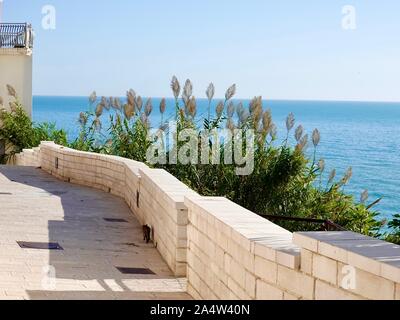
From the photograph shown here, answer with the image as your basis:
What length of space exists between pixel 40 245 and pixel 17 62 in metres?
21.9

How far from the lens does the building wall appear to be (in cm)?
3095

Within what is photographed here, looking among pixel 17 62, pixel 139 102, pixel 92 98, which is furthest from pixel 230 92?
pixel 17 62

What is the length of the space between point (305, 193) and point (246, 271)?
9892 millimetres

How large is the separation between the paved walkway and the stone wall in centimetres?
30

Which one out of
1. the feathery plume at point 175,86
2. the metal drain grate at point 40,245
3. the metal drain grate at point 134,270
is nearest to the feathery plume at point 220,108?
the feathery plume at point 175,86

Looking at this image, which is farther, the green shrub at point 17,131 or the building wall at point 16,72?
the building wall at point 16,72

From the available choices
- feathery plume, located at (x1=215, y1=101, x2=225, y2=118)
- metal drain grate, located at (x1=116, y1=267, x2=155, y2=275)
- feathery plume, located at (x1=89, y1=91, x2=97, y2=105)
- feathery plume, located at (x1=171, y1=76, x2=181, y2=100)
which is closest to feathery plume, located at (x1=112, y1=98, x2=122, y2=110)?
feathery plume, located at (x1=171, y1=76, x2=181, y2=100)

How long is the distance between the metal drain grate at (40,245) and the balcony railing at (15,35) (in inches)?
842

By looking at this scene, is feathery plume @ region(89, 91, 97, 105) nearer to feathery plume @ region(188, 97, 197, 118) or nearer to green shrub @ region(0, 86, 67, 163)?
feathery plume @ region(188, 97, 197, 118)

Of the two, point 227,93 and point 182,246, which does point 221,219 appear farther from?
point 227,93

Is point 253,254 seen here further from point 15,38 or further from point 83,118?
point 15,38

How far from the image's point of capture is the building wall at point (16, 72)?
3095 cm

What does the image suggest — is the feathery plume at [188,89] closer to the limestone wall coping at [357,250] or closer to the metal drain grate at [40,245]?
the metal drain grate at [40,245]

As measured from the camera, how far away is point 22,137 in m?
26.7
